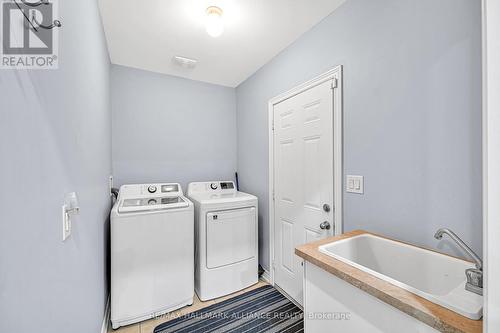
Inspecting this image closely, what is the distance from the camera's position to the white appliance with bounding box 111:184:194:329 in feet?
5.78

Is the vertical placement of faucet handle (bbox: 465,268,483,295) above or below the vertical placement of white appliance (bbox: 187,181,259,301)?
above

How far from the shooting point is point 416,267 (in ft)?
3.68

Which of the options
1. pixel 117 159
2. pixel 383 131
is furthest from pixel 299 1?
pixel 117 159

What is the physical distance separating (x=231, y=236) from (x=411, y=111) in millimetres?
1851

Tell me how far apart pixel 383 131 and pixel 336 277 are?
961 mm

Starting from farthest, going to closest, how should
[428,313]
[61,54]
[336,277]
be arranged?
[336,277] < [61,54] < [428,313]

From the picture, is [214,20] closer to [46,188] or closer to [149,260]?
[46,188]

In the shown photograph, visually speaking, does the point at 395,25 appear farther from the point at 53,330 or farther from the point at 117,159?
the point at 117,159

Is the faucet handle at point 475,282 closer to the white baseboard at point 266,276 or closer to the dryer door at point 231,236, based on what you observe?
the dryer door at point 231,236

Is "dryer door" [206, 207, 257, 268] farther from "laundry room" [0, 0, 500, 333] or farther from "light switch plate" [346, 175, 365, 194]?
"light switch plate" [346, 175, 365, 194]

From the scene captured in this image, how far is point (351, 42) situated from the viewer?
1555mm

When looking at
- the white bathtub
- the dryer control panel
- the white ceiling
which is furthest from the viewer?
Answer: the dryer control panel

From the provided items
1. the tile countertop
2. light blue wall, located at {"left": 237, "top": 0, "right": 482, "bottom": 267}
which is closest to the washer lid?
the tile countertop

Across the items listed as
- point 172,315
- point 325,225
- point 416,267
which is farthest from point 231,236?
point 416,267
